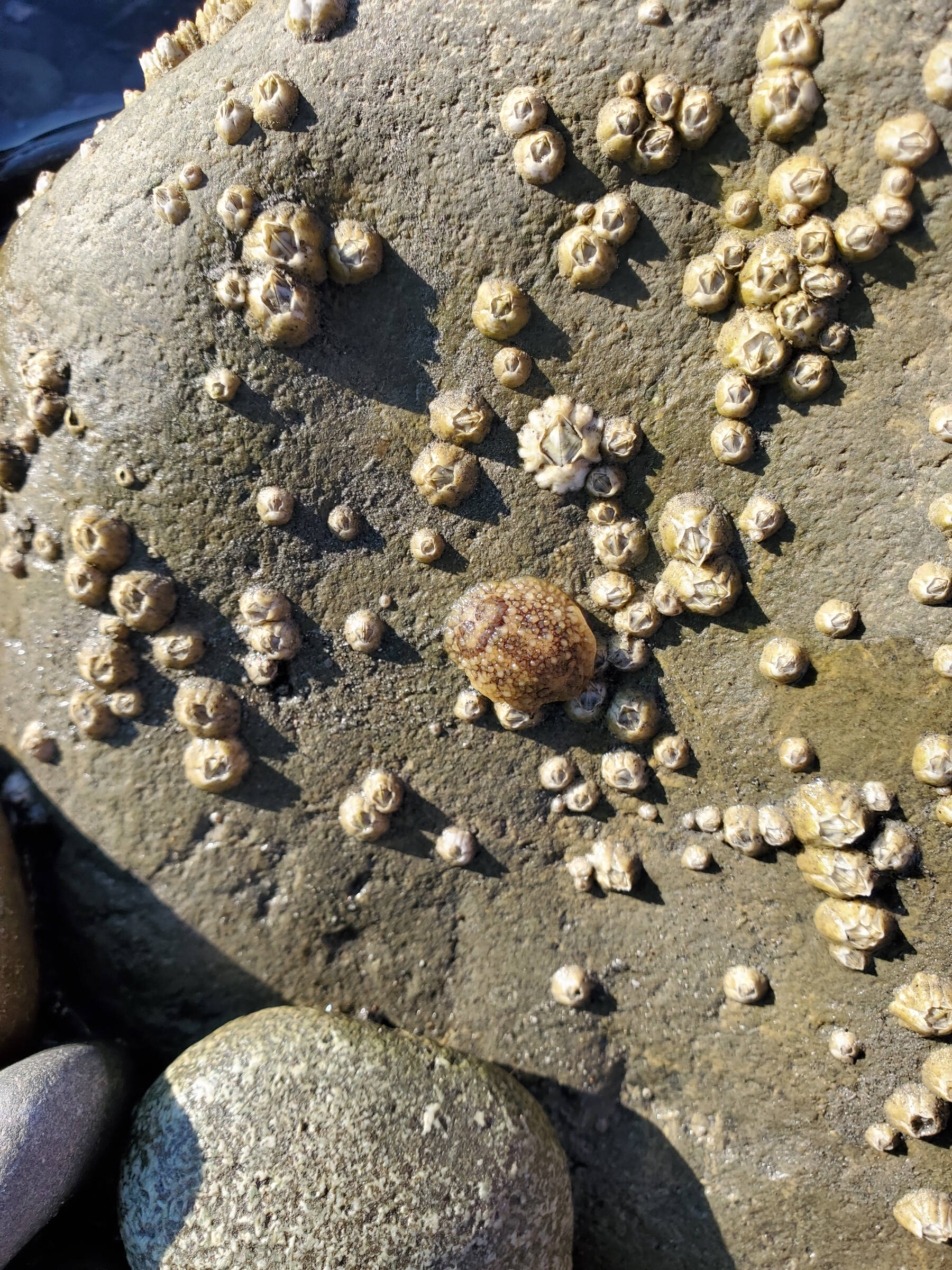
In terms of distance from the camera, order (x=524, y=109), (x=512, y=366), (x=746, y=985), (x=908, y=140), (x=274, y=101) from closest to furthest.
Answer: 1. (x=908, y=140)
2. (x=524, y=109)
3. (x=274, y=101)
4. (x=512, y=366)
5. (x=746, y=985)

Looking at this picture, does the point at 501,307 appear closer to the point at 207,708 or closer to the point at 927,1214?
the point at 207,708

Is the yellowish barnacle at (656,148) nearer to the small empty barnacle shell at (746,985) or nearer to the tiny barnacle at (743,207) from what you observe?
the tiny barnacle at (743,207)

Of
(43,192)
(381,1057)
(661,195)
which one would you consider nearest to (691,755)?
(381,1057)

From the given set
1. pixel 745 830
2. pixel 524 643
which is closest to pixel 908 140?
pixel 524 643

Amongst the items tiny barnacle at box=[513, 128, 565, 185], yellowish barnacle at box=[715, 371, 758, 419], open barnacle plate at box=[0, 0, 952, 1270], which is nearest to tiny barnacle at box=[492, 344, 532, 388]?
open barnacle plate at box=[0, 0, 952, 1270]

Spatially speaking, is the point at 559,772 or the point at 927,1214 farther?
the point at 559,772

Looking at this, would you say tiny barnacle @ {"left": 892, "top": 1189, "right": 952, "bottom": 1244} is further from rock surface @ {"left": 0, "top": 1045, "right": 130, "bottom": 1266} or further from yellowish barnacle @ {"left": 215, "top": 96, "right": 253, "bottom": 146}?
yellowish barnacle @ {"left": 215, "top": 96, "right": 253, "bottom": 146}
